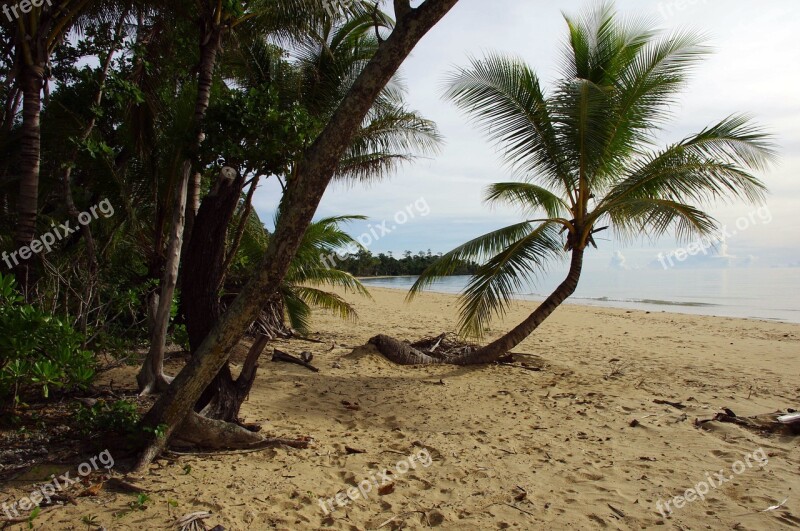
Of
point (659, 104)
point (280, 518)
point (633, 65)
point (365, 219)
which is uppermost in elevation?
point (633, 65)

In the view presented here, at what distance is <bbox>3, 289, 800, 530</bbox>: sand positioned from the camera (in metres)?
3.16

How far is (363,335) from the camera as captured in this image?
35.7 ft

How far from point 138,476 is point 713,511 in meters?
3.93

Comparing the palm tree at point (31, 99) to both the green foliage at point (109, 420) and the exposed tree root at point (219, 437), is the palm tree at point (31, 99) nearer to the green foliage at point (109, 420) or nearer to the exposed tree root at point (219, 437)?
the green foliage at point (109, 420)

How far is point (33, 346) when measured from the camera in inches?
123

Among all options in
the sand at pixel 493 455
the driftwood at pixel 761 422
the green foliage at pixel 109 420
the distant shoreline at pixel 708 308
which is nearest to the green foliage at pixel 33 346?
the green foliage at pixel 109 420

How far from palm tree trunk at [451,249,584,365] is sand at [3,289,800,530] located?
331mm

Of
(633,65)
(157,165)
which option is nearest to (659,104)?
(633,65)

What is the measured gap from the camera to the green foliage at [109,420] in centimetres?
363

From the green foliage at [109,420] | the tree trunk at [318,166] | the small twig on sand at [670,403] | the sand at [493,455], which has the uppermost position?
the tree trunk at [318,166]

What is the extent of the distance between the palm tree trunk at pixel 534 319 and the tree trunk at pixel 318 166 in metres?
4.83

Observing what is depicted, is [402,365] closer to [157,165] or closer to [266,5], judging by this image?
[157,165]

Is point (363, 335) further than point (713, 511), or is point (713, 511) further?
point (363, 335)

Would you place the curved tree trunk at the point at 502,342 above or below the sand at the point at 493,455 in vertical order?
above
